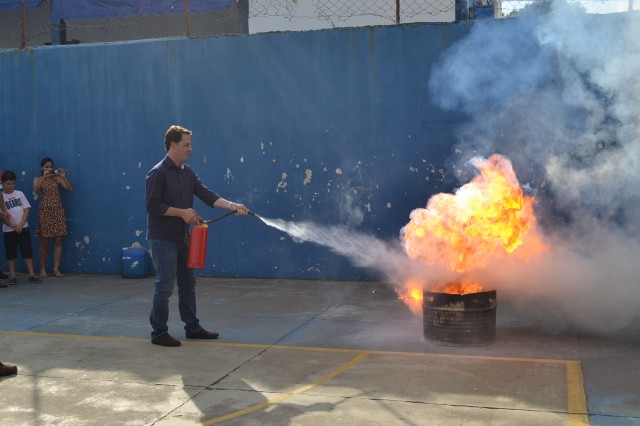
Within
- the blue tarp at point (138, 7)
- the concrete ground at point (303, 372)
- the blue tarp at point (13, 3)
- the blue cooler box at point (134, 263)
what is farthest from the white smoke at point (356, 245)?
the blue tarp at point (13, 3)

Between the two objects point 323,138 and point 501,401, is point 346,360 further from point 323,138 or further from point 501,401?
point 323,138

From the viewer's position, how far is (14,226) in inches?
432

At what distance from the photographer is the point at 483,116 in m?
9.56

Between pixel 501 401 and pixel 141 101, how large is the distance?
815 cm

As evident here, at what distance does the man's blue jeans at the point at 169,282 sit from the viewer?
679cm

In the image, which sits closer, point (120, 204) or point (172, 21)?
point (120, 204)

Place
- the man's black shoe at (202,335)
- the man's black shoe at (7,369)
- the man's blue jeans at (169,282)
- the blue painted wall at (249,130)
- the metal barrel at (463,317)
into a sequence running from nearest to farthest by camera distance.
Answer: the man's black shoe at (7,369) < the metal barrel at (463,317) < the man's blue jeans at (169,282) < the man's black shoe at (202,335) < the blue painted wall at (249,130)

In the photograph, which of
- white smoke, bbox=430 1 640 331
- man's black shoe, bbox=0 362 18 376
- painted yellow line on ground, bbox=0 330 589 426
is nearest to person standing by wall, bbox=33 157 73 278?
painted yellow line on ground, bbox=0 330 589 426

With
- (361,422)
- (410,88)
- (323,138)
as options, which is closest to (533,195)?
(410,88)

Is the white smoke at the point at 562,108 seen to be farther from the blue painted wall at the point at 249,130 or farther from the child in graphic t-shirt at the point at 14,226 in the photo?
the child in graphic t-shirt at the point at 14,226


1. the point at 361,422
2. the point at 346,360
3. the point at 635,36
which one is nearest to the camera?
the point at 361,422

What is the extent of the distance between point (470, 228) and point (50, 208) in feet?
24.4

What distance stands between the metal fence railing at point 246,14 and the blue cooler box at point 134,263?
3.63 m

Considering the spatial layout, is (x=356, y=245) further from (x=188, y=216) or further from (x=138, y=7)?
(x=138, y=7)
